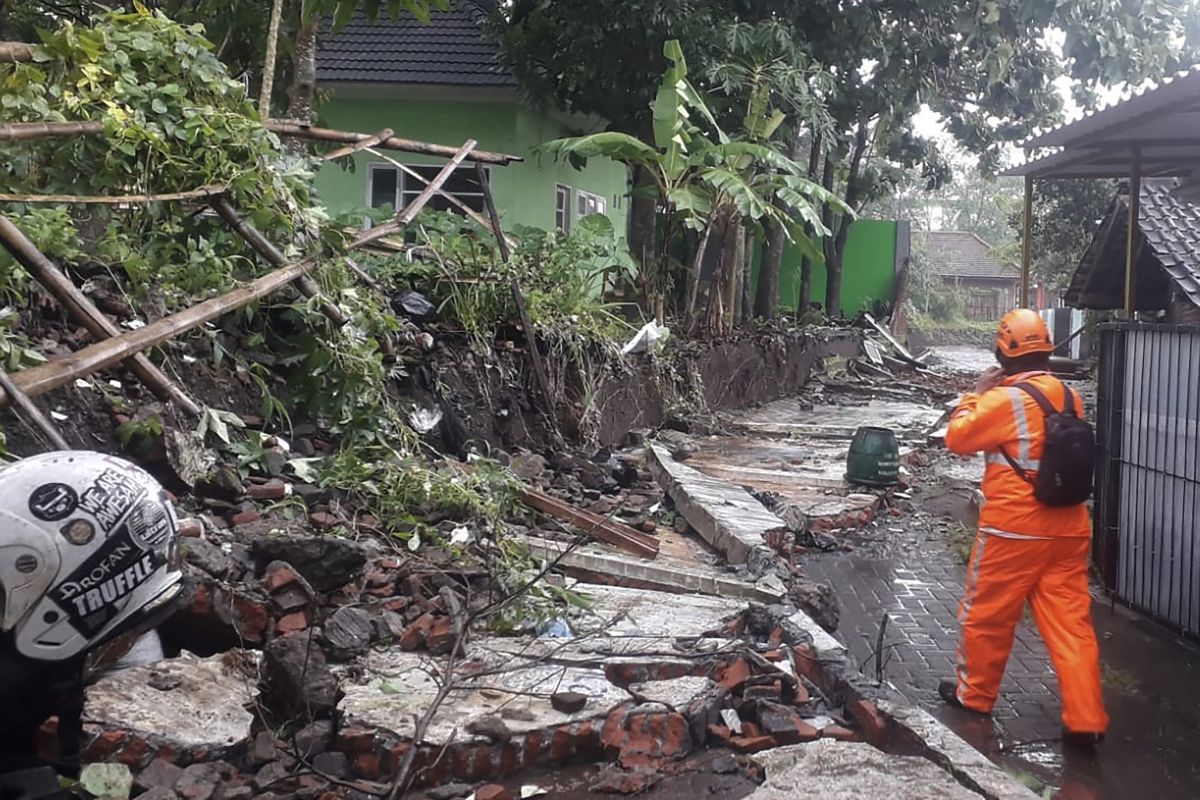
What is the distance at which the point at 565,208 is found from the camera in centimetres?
1791

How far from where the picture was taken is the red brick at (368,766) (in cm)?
376

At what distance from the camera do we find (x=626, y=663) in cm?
450

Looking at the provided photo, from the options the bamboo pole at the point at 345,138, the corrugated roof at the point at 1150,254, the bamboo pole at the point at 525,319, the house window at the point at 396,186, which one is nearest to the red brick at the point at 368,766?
the bamboo pole at the point at 345,138

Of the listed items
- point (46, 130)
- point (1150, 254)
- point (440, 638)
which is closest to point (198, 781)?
point (440, 638)

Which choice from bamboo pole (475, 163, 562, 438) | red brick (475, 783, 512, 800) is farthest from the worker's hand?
bamboo pole (475, 163, 562, 438)

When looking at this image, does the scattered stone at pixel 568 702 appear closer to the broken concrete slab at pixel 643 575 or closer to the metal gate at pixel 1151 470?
the broken concrete slab at pixel 643 575

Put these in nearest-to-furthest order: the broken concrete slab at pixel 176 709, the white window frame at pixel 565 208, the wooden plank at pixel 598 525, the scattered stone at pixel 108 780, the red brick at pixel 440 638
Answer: the scattered stone at pixel 108 780, the broken concrete slab at pixel 176 709, the red brick at pixel 440 638, the wooden plank at pixel 598 525, the white window frame at pixel 565 208

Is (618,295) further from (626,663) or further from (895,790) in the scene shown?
(895,790)

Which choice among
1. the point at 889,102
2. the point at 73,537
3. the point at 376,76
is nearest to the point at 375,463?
the point at 73,537

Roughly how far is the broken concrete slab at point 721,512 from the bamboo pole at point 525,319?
1019mm

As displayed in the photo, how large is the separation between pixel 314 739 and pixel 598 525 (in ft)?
8.96

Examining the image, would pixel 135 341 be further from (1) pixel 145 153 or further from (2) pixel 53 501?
(2) pixel 53 501

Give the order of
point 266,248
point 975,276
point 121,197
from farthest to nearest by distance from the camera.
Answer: point 975,276 < point 266,248 < point 121,197

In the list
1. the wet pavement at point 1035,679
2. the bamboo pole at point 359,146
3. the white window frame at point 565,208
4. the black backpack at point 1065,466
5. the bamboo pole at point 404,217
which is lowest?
the wet pavement at point 1035,679
